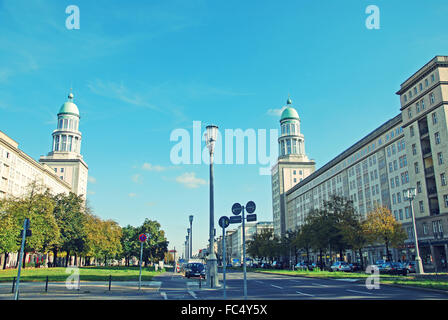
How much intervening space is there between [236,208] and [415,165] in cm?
5744

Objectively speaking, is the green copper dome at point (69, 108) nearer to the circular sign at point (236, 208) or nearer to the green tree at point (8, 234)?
the green tree at point (8, 234)

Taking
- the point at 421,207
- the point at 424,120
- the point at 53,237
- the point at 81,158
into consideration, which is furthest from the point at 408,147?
the point at 81,158

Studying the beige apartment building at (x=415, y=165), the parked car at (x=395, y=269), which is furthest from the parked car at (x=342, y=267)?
the beige apartment building at (x=415, y=165)

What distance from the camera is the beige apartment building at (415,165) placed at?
57.5m

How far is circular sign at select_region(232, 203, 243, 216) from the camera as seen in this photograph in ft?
51.6

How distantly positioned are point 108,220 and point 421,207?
62915 millimetres

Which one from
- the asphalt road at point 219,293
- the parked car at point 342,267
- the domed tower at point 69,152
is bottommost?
the parked car at point 342,267

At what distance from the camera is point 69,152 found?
147 meters

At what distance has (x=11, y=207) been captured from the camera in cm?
5319

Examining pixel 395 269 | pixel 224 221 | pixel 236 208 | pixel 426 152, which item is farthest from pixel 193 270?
pixel 426 152

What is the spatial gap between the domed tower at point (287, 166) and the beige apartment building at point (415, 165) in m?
54.4

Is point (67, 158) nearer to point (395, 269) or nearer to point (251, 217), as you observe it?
point (395, 269)

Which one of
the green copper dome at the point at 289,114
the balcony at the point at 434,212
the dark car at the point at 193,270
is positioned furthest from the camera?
the green copper dome at the point at 289,114
